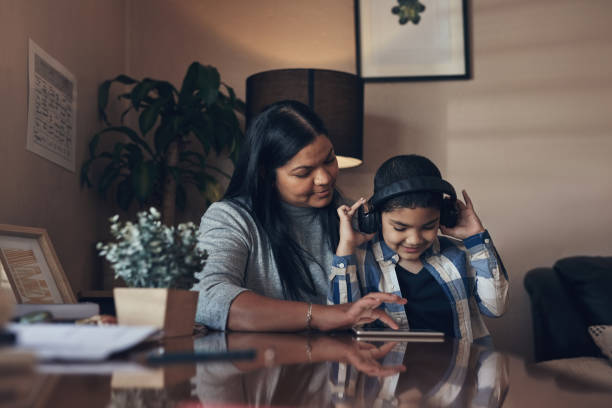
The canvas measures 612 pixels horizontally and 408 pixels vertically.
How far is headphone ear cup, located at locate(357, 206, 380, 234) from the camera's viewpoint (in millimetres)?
1582

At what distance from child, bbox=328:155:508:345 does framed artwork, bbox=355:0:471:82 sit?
1.30 meters

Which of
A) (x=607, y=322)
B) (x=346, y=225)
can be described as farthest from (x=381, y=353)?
(x=607, y=322)

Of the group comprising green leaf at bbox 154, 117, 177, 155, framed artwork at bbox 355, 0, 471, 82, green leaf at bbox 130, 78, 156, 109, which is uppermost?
framed artwork at bbox 355, 0, 471, 82

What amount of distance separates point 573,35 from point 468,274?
5.47ft

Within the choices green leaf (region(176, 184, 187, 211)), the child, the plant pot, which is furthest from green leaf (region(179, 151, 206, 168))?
the plant pot

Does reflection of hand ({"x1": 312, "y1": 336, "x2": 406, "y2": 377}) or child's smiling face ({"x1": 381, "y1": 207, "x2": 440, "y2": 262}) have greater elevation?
child's smiling face ({"x1": 381, "y1": 207, "x2": 440, "y2": 262})

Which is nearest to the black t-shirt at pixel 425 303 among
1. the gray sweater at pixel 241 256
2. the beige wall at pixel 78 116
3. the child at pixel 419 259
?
the child at pixel 419 259

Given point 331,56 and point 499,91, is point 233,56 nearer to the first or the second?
point 331,56

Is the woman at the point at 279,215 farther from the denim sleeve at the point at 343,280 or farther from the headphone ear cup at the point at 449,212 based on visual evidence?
the headphone ear cup at the point at 449,212

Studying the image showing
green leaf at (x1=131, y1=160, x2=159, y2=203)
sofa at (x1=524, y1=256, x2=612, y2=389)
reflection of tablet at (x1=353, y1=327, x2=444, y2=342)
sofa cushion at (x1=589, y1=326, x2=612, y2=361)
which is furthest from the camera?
green leaf at (x1=131, y1=160, x2=159, y2=203)

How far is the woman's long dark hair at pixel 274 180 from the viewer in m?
1.59

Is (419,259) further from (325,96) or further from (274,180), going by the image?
(325,96)

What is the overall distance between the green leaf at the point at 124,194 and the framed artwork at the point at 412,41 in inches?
44.2

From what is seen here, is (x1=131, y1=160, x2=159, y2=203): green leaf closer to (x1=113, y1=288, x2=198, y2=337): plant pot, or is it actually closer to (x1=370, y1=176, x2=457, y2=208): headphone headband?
(x1=370, y1=176, x2=457, y2=208): headphone headband
